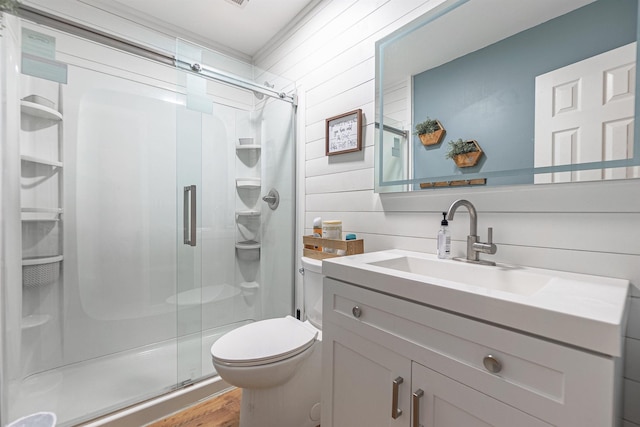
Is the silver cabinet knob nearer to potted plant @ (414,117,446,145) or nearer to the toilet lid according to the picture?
the toilet lid

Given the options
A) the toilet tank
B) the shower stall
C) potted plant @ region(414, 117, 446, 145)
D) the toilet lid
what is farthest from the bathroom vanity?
the shower stall

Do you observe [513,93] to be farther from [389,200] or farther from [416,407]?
[416,407]

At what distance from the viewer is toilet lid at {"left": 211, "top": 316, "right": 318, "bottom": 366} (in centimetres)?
117

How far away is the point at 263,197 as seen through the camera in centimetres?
215

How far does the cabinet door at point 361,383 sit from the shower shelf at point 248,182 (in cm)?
138

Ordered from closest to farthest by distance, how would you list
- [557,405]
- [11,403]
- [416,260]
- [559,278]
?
[557,405] → [559,278] → [416,260] → [11,403]

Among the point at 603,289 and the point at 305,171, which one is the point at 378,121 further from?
the point at 603,289

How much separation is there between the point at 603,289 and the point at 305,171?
1575mm

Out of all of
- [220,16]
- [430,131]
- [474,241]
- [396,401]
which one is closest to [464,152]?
[430,131]

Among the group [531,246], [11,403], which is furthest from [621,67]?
[11,403]

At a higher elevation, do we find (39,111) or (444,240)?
(39,111)

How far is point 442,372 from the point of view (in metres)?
0.72

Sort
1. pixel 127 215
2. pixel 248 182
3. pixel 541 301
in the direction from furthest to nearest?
pixel 248 182 → pixel 127 215 → pixel 541 301

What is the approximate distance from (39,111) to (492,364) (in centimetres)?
239
